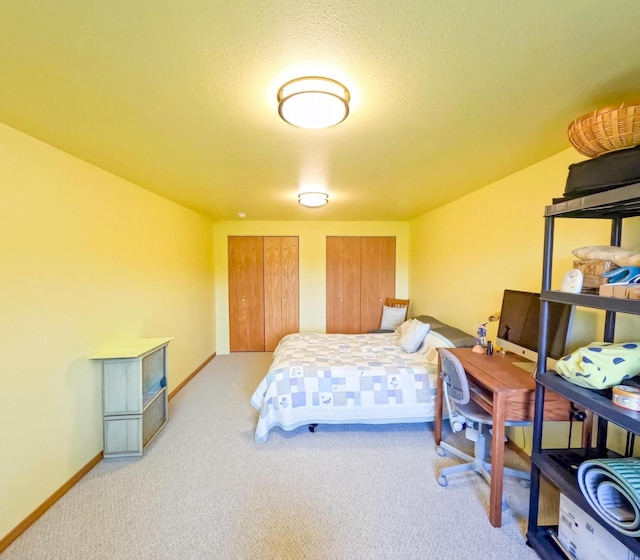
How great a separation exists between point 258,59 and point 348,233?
4.18m

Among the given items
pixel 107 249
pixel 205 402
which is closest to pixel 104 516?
pixel 205 402

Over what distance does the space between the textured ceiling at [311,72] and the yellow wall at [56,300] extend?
299 mm

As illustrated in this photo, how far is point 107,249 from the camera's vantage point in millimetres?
2439

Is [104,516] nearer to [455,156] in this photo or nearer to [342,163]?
[342,163]

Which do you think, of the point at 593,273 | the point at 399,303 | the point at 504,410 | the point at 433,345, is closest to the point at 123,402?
the point at 504,410

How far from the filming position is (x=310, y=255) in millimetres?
5230

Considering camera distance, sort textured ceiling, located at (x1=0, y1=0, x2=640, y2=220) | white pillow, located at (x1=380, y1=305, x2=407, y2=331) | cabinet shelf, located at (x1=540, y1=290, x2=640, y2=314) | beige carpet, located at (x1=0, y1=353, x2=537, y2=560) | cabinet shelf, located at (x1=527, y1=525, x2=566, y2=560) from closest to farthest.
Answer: textured ceiling, located at (x1=0, y1=0, x2=640, y2=220)
cabinet shelf, located at (x1=540, y1=290, x2=640, y2=314)
cabinet shelf, located at (x1=527, y1=525, x2=566, y2=560)
beige carpet, located at (x1=0, y1=353, x2=537, y2=560)
white pillow, located at (x1=380, y1=305, x2=407, y2=331)

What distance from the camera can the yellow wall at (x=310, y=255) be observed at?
203 inches

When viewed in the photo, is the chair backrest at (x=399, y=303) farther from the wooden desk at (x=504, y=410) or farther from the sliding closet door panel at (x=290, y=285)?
the wooden desk at (x=504, y=410)

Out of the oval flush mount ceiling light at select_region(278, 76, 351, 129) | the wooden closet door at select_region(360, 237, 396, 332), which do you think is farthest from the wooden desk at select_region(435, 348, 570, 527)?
the wooden closet door at select_region(360, 237, 396, 332)

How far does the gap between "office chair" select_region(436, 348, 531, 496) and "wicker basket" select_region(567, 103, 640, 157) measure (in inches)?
53.5

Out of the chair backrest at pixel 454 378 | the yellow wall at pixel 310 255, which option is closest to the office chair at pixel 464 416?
the chair backrest at pixel 454 378

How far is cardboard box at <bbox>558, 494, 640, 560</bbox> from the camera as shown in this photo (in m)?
1.22

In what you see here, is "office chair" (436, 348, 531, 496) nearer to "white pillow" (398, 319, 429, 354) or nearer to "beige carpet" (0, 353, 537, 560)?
"beige carpet" (0, 353, 537, 560)
